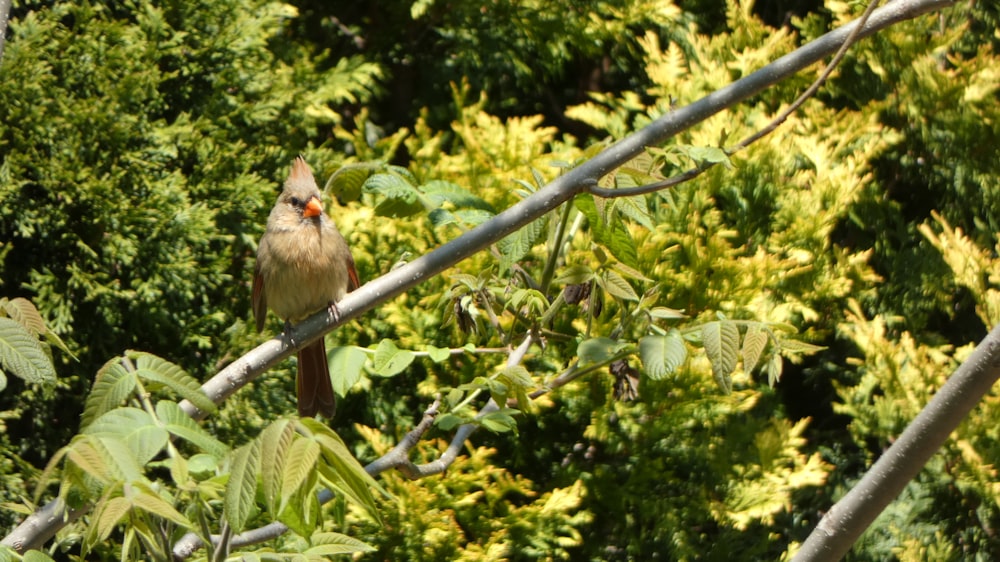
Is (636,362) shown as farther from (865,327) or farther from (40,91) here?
(40,91)

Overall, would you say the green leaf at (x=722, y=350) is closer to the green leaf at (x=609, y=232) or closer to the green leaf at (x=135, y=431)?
the green leaf at (x=609, y=232)

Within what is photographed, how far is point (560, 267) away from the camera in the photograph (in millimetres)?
2777

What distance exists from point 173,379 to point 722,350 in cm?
93

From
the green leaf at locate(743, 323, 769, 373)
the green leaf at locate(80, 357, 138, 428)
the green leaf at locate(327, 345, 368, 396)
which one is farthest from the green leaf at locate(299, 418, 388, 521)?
the green leaf at locate(743, 323, 769, 373)

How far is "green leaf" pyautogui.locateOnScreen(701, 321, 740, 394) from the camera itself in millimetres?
1901

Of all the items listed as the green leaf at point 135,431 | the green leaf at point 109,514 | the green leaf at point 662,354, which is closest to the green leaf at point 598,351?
the green leaf at point 662,354

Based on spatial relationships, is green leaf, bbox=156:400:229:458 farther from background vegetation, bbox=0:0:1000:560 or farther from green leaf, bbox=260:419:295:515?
background vegetation, bbox=0:0:1000:560

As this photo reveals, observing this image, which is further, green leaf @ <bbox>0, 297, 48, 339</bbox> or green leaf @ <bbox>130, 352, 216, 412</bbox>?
green leaf @ <bbox>0, 297, 48, 339</bbox>

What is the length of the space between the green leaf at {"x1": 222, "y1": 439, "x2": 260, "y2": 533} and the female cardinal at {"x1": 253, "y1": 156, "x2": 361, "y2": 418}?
5.45 ft

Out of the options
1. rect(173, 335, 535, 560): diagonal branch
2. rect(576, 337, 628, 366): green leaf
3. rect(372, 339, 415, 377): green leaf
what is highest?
rect(372, 339, 415, 377): green leaf

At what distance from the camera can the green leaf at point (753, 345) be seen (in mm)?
1948

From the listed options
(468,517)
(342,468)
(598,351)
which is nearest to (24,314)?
(342,468)

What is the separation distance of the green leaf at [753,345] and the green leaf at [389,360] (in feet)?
2.02

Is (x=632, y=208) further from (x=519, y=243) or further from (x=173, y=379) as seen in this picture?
(x=173, y=379)
